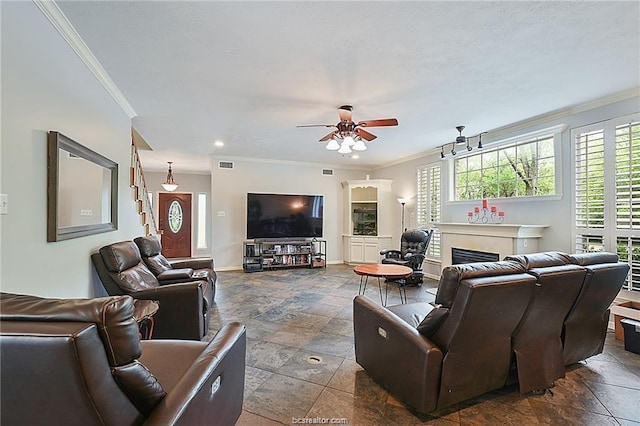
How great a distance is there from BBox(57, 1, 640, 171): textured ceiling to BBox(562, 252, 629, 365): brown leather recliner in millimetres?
1685

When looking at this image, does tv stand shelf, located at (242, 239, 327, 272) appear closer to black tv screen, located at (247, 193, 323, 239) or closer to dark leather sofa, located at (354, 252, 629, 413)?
black tv screen, located at (247, 193, 323, 239)

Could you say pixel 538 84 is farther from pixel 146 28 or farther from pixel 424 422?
pixel 146 28

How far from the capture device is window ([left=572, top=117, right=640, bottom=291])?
3281 millimetres

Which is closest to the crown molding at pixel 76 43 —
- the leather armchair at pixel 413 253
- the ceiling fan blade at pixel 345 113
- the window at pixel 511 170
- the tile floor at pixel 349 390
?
the ceiling fan blade at pixel 345 113

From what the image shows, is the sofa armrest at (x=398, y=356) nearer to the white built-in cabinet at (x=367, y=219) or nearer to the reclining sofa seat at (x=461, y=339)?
the reclining sofa seat at (x=461, y=339)

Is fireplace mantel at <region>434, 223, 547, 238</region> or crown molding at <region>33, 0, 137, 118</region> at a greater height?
crown molding at <region>33, 0, 137, 118</region>

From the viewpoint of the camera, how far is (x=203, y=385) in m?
1.26

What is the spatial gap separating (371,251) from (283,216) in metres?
2.33

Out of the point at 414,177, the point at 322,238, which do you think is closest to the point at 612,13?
the point at 414,177

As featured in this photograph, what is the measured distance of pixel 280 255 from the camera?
23.4 ft

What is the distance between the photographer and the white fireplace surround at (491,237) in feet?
13.9

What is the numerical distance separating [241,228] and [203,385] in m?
6.02

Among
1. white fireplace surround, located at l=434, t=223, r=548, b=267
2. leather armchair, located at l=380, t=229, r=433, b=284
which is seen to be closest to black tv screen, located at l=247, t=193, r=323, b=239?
leather armchair, located at l=380, t=229, r=433, b=284

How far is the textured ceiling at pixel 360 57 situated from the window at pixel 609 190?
0.46 m
